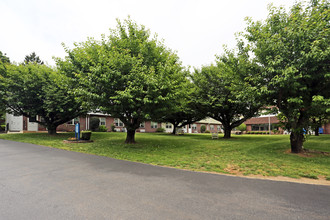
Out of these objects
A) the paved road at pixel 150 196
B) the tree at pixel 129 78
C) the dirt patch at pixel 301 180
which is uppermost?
the tree at pixel 129 78

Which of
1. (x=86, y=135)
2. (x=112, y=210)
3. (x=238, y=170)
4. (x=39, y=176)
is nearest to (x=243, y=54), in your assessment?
(x=238, y=170)

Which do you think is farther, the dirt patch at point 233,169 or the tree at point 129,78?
the tree at point 129,78

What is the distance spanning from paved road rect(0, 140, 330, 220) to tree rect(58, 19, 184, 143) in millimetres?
6001

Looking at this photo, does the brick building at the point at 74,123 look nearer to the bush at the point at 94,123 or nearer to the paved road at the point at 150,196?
the bush at the point at 94,123

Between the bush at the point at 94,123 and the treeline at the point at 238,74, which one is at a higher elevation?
the treeline at the point at 238,74

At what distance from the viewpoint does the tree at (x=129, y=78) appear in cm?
1152

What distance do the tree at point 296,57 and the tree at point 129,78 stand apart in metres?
6.00

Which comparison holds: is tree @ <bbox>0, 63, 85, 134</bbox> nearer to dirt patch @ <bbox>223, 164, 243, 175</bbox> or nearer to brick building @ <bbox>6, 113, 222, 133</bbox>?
brick building @ <bbox>6, 113, 222, 133</bbox>

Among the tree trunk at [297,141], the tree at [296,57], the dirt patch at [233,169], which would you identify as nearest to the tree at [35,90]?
the dirt patch at [233,169]

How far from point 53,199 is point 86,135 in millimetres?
13979

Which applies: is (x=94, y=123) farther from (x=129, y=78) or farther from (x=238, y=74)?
(x=238, y=74)

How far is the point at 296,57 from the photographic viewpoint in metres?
9.28

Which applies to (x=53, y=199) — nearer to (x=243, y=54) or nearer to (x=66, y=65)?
(x=243, y=54)

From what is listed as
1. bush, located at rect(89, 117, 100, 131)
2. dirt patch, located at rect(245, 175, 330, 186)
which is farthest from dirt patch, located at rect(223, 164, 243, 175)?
bush, located at rect(89, 117, 100, 131)
